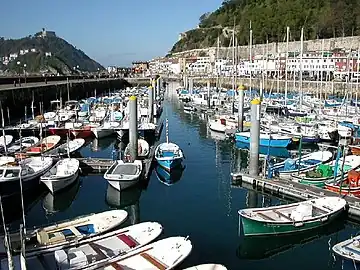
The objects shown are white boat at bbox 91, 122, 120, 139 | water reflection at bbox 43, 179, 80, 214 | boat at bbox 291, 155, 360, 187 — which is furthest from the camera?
white boat at bbox 91, 122, 120, 139

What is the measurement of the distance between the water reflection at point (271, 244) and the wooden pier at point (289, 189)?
1949 mm

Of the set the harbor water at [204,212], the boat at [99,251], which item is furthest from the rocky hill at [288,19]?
the boat at [99,251]

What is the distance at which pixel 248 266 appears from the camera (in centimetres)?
1343

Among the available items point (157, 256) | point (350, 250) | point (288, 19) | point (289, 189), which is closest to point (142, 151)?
point (289, 189)

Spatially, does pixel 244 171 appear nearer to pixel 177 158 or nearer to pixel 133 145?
pixel 177 158

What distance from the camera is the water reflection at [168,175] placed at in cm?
2237

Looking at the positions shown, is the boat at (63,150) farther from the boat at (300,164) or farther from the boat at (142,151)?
the boat at (300,164)

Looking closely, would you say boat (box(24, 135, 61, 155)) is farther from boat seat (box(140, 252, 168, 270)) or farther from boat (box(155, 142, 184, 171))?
boat seat (box(140, 252, 168, 270))

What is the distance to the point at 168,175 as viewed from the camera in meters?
23.1


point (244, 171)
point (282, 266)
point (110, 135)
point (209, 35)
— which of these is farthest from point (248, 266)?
point (209, 35)

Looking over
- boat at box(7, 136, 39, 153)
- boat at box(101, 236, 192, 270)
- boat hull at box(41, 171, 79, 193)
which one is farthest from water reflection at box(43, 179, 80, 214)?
boat at box(101, 236, 192, 270)

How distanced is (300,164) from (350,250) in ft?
32.3

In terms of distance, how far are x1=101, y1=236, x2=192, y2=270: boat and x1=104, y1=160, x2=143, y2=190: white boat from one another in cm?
760

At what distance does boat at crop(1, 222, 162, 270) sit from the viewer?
1091 centimetres
